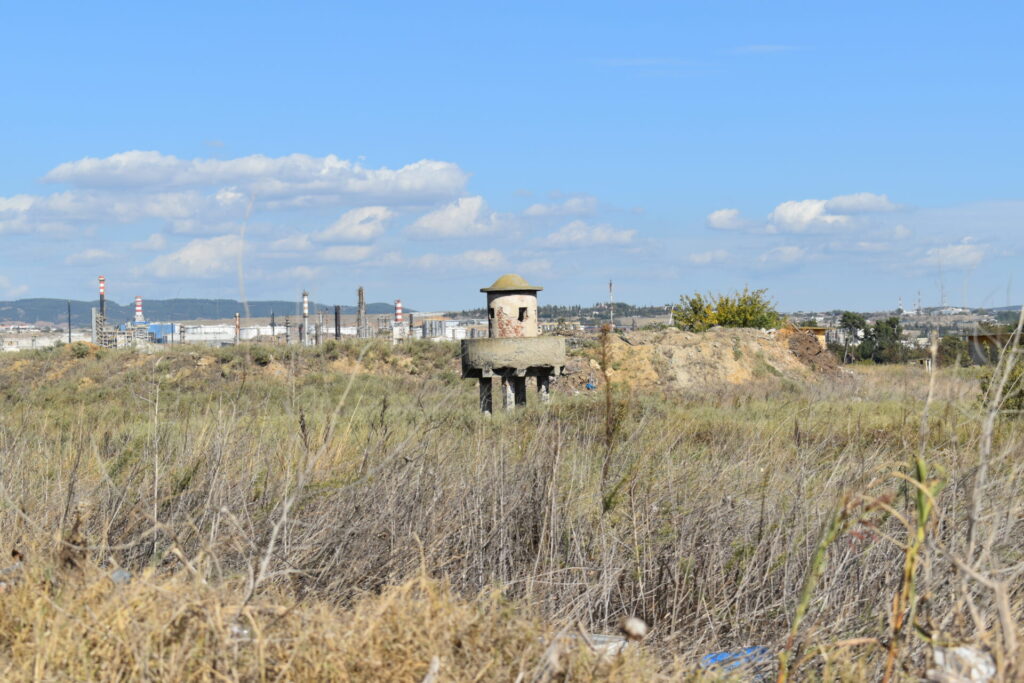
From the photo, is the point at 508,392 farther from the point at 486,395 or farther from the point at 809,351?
the point at 809,351

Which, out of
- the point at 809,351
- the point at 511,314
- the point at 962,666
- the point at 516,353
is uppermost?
the point at 511,314

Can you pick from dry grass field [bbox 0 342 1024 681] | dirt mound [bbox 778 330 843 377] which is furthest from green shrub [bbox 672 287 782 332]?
dry grass field [bbox 0 342 1024 681]

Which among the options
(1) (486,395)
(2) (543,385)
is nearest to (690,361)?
(2) (543,385)

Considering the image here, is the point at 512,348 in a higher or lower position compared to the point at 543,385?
higher

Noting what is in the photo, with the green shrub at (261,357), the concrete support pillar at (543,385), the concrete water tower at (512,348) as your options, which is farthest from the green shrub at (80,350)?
the concrete support pillar at (543,385)

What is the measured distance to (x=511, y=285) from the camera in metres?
14.9

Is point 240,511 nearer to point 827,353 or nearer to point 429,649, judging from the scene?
point 429,649

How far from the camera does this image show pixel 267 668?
10.4 feet

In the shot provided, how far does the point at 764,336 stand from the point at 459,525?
25672mm

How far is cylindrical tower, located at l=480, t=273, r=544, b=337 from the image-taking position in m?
14.9

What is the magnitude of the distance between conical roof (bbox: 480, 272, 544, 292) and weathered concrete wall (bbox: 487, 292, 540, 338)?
69mm

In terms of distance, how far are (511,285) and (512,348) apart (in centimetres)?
93

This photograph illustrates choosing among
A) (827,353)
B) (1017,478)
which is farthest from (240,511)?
(827,353)

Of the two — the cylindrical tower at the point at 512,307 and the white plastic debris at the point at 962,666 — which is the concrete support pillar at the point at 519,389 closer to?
the cylindrical tower at the point at 512,307
